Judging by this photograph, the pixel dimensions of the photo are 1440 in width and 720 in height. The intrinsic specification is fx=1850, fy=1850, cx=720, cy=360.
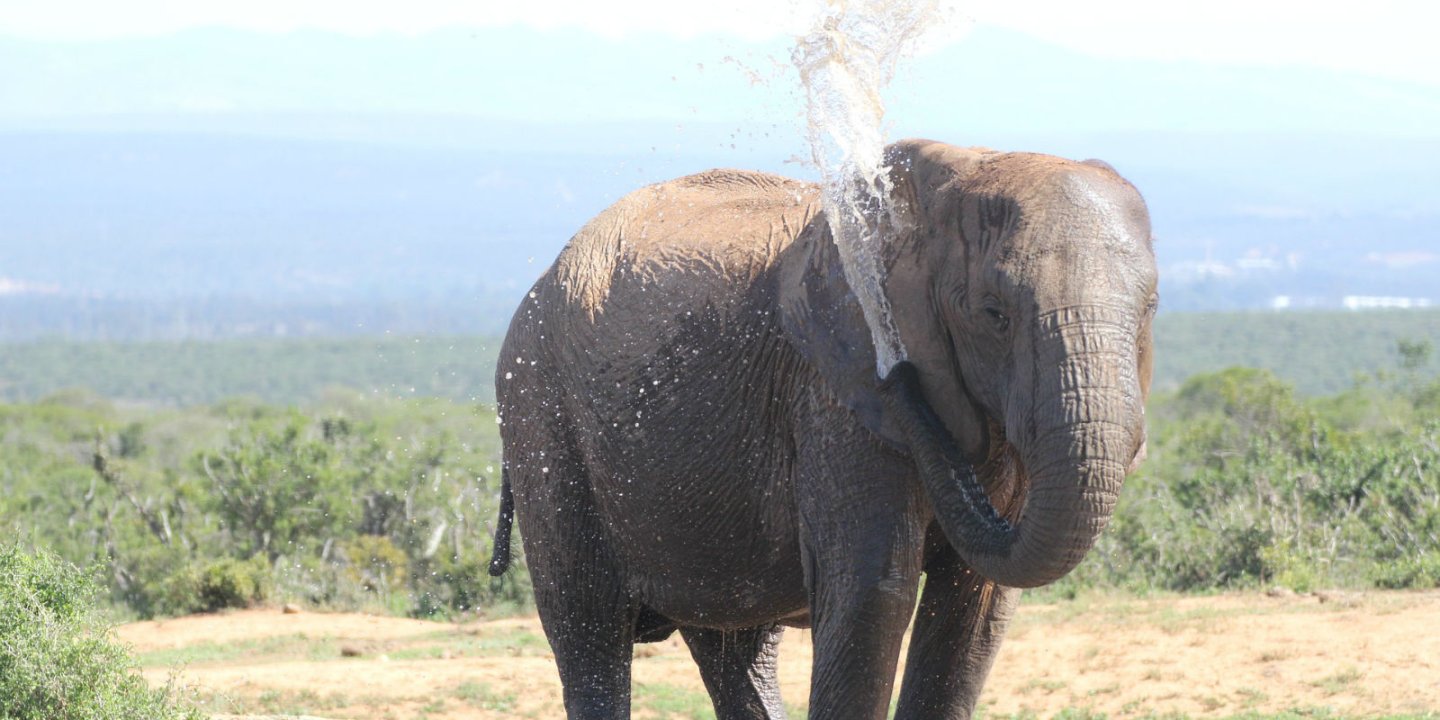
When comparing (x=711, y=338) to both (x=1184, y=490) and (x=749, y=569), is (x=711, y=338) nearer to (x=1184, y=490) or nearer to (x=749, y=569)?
(x=749, y=569)

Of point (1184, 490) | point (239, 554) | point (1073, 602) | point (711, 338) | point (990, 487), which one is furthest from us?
point (239, 554)

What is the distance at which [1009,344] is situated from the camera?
4.62 m

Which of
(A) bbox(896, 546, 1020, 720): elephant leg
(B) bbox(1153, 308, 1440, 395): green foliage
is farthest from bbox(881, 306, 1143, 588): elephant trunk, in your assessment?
(B) bbox(1153, 308, 1440, 395): green foliage

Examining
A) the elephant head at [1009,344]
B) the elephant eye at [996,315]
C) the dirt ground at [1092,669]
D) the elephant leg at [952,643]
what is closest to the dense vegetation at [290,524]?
the dirt ground at [1092,669]

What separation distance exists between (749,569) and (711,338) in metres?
0.73

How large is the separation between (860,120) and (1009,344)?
1.08 metres

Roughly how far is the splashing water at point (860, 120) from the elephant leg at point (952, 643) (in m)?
0.94

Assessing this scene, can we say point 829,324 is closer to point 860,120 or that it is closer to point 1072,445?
point 860,120

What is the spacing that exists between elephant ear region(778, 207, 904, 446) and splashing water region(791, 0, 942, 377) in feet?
0.18

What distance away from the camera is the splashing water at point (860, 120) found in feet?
16.6

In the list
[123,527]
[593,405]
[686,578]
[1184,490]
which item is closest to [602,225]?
[593,405]

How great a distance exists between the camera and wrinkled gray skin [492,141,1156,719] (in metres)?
4.54

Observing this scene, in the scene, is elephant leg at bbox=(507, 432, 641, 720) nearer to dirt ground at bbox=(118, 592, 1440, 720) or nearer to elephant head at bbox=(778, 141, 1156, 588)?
elephant head at bbox=(778, 141, 1156, 588)

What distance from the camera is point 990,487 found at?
16.7ft
